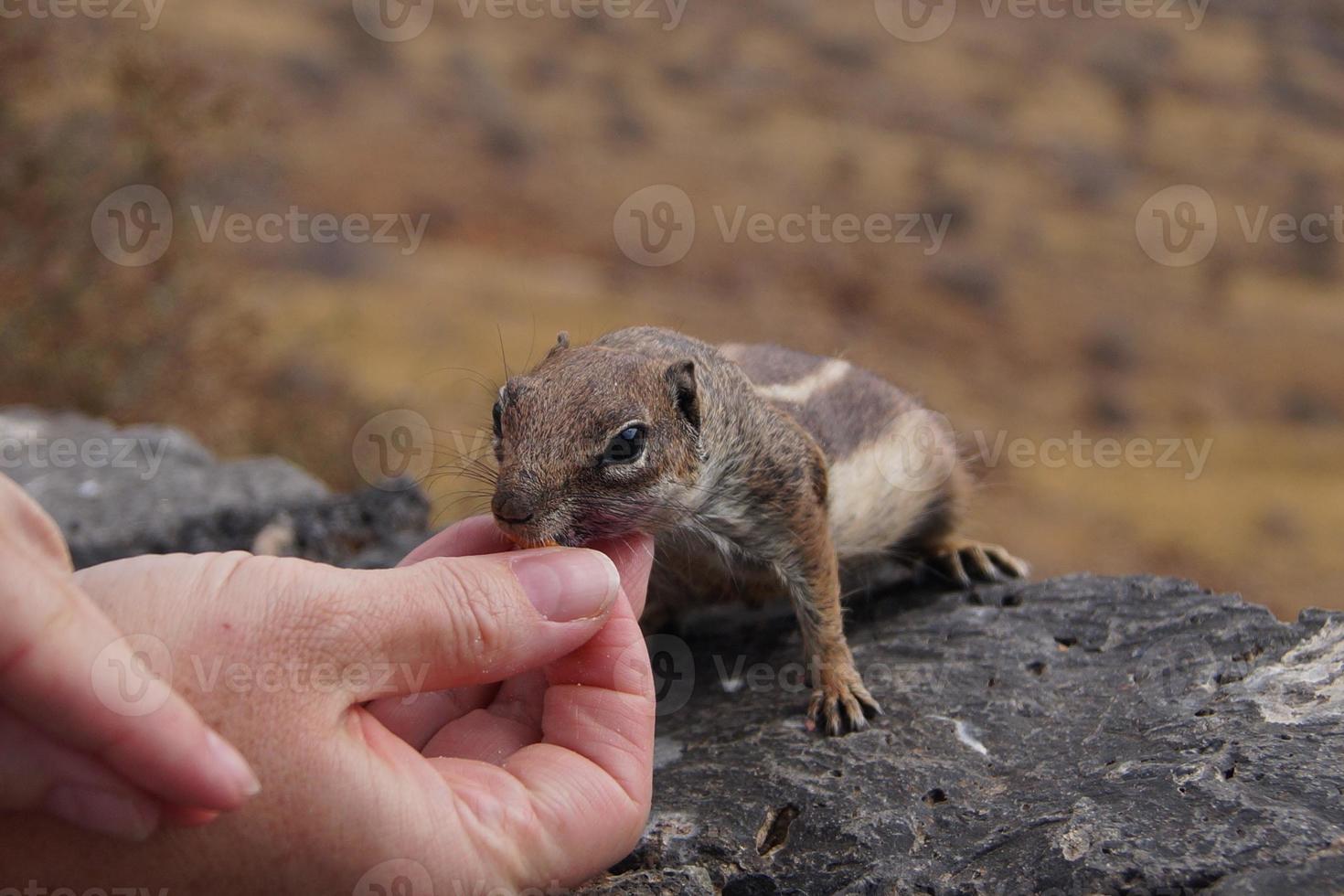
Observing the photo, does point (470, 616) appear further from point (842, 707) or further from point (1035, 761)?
point (1035, 761)

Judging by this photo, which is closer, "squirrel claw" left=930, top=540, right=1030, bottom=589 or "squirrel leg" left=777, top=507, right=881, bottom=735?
"squirrel leg" left=777, top=507, right=881, bottom=735

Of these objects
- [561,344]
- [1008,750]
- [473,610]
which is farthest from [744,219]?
[473,610]

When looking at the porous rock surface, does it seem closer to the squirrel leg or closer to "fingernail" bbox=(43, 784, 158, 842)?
the squirrel leg

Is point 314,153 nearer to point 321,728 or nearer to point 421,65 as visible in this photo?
point 421,65

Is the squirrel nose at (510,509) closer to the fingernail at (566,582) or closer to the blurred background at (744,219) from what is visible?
the fingernail at (566,582)

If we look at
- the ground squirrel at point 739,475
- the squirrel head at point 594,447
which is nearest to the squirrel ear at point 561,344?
the ground squirrel at point 739,475

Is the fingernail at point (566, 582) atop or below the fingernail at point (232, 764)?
atop

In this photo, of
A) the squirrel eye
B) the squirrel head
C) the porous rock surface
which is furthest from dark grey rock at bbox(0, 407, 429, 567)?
the squirrel eye
